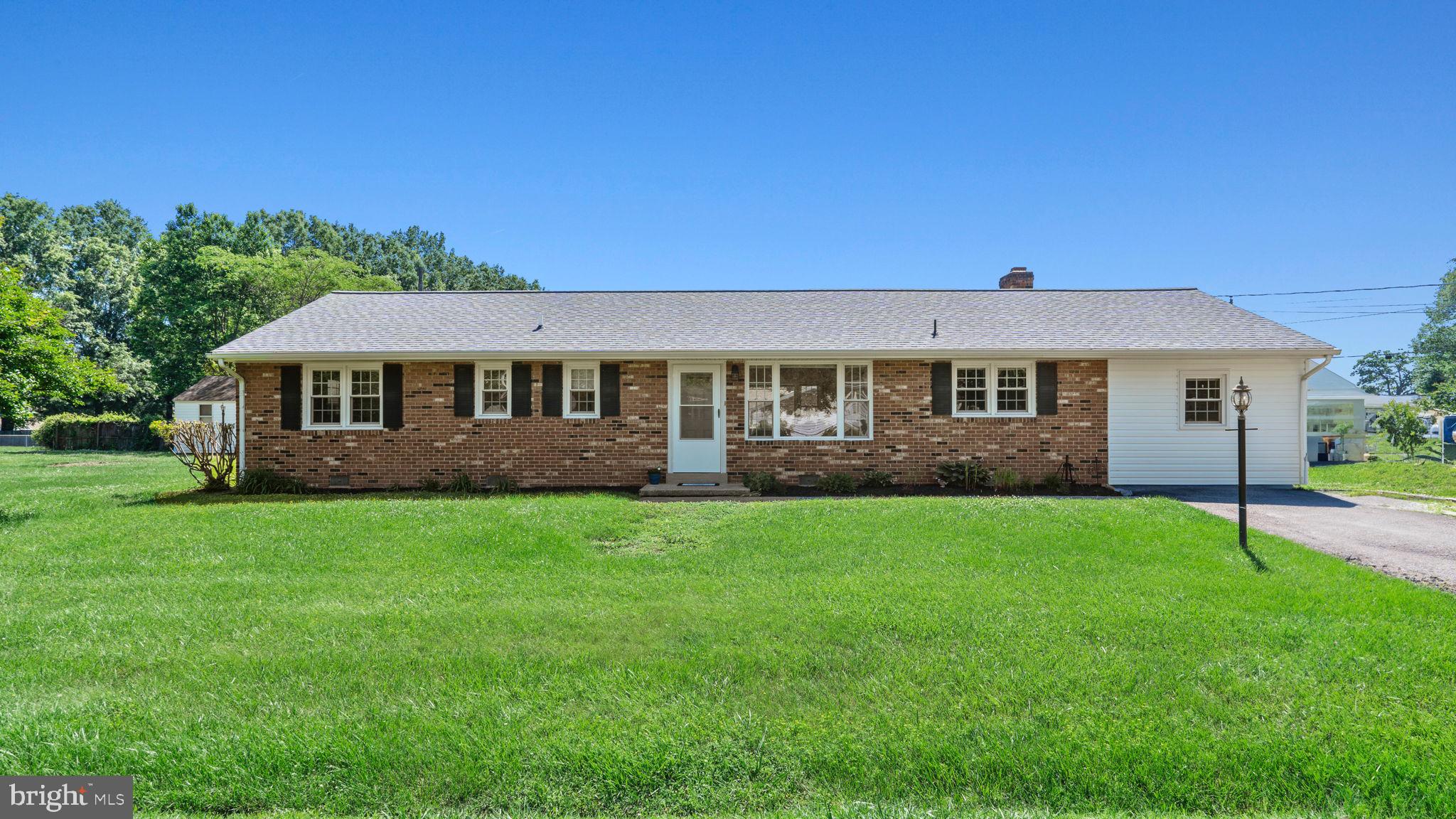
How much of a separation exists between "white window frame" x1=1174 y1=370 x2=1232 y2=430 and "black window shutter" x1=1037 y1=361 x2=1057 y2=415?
2.34 metres

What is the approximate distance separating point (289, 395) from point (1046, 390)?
1436 centimetres

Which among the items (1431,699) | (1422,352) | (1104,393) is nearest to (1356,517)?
(1104,393)

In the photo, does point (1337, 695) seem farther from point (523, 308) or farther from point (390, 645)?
point (523, 308)

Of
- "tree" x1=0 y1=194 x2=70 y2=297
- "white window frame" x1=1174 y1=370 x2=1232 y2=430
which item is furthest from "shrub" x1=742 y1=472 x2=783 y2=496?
"tree" x1=0 y1=194 x2=70 y2=297

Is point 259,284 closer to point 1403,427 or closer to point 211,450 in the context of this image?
point 211,450

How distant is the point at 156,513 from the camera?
9820 millimetres

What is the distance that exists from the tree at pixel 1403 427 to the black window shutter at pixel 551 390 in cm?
2793

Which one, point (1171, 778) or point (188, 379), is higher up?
point (188, 379)

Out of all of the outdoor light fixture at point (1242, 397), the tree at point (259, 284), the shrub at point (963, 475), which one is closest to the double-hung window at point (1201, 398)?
the shrub at point (963, 475)

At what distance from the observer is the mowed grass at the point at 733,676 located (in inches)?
127

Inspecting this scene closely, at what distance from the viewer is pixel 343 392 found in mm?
13477

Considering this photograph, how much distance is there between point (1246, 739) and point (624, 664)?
3.37 metres

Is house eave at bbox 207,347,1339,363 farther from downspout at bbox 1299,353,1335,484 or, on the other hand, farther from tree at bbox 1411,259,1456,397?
tree at bbox 1411,259,1456,397

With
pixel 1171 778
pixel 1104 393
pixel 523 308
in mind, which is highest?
pixel 523 308
